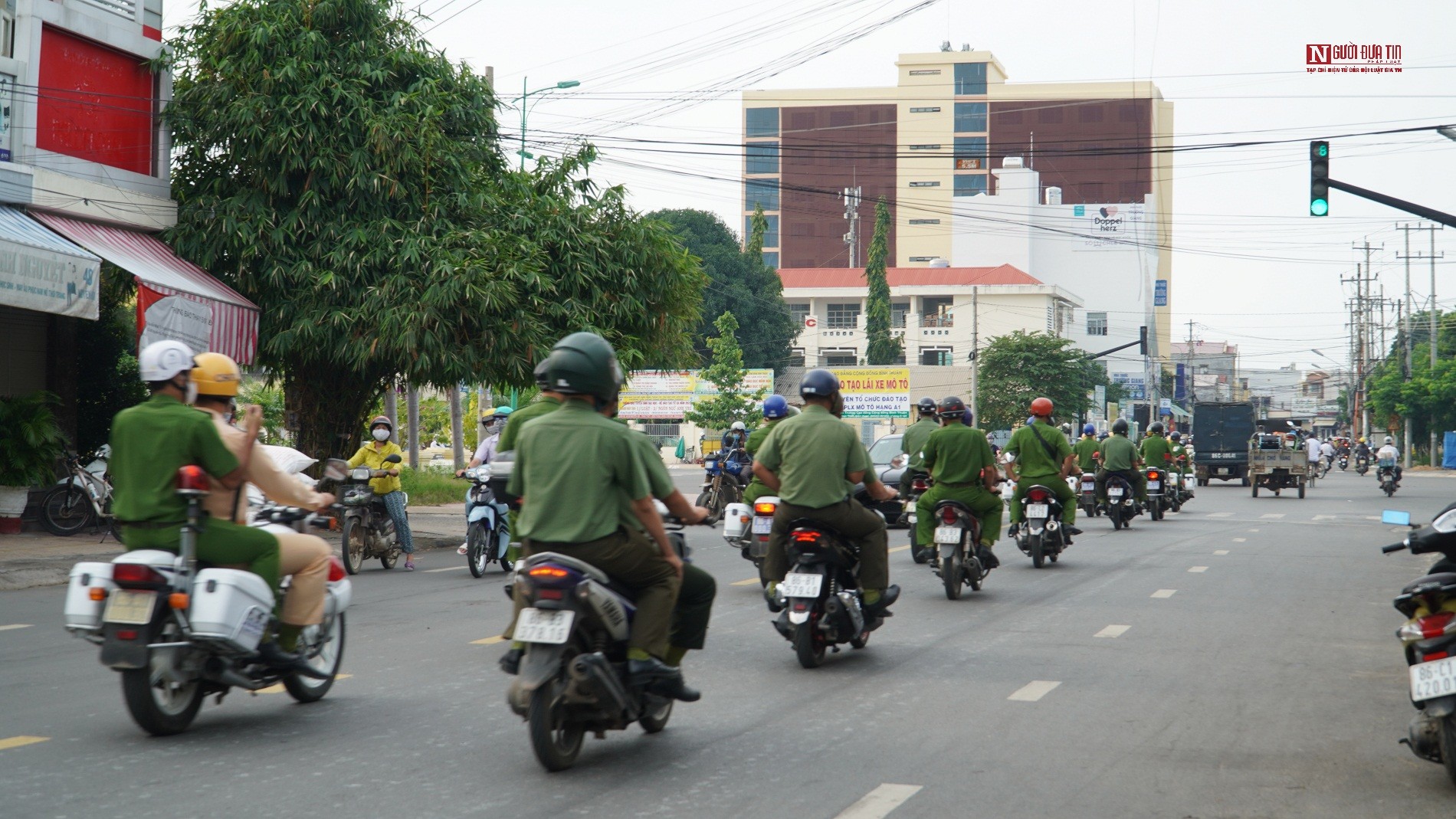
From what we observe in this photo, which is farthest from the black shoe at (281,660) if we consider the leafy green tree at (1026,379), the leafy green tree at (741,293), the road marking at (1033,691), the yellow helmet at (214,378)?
the leafy green tree at (741,293)

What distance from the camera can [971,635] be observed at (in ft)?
32.0

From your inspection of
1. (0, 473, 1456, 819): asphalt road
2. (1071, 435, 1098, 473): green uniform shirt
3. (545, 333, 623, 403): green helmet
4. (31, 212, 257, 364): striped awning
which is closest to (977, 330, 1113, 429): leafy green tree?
(1071, 435, 1098, 473): green uniform shirt

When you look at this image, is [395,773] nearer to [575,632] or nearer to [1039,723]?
[575,632]

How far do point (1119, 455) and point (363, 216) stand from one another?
12258 mm

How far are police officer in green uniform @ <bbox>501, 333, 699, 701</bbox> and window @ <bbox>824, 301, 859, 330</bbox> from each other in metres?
75.3

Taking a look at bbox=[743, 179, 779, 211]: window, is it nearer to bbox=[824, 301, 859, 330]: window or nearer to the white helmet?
bbox=[824, 301, 859, 330]: window

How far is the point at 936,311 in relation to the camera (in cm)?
8112

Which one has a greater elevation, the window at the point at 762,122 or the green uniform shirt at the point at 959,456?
the window at the point at 762,122

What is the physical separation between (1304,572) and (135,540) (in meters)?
12.8

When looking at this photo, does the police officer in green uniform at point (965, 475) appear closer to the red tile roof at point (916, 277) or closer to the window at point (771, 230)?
the red tile roof at point (916, 277)

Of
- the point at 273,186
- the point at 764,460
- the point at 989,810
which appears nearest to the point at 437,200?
the point at 273,186

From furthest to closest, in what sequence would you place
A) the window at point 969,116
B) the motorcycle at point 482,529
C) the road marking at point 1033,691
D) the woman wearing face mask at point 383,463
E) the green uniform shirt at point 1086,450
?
1. the window at point 969,116
2. the green uniform shirt at point 1086,450
3. the woman wearing face mask at point 383,463
4. the motorcycle at point 482,529
5. the road marking at point 1033,691

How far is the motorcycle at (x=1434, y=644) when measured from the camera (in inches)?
201

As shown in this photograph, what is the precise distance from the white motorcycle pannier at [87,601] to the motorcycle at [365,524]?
804 cm
